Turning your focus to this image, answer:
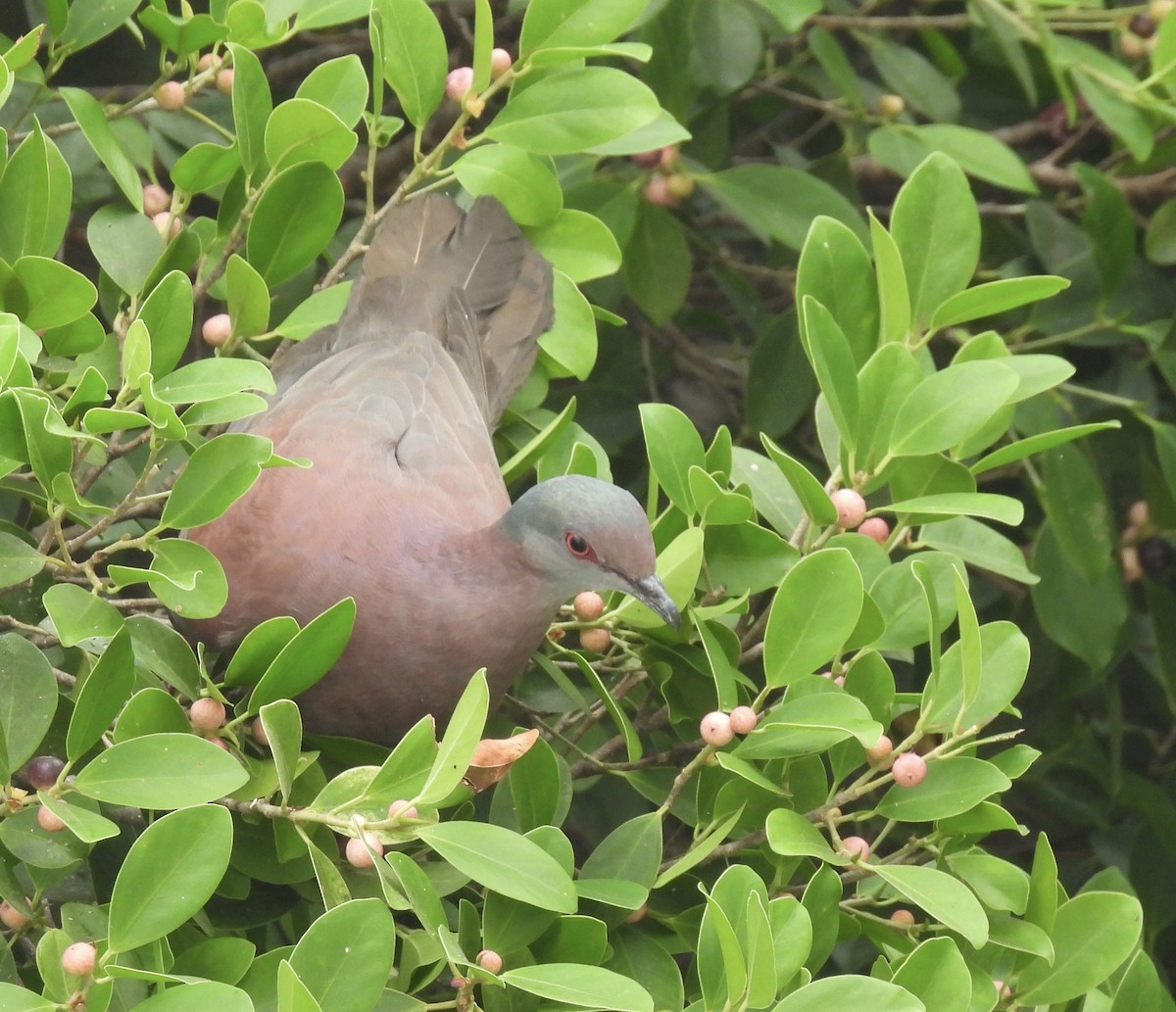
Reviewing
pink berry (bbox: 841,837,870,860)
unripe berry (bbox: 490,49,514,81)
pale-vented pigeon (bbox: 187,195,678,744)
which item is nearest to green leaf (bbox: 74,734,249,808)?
pale-vented pigeon (bbox: 187,195,678,744)

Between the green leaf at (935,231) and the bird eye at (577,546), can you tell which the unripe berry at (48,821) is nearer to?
the bird eye at (577,546)

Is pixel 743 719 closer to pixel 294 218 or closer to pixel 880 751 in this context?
pixel 880 751

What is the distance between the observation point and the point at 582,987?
1018 mm

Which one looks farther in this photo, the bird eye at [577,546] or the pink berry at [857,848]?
the bird eye at [577,546]

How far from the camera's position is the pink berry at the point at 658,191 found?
2223 mm

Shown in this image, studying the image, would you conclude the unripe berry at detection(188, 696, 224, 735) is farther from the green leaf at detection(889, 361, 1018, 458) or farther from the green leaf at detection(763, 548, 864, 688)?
the green leaf at detection(889, 361, 1018, 458)

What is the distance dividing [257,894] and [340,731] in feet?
0.84

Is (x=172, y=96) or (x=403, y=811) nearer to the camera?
(x=403, y=811)

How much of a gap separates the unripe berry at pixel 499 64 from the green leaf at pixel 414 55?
0.24 feet

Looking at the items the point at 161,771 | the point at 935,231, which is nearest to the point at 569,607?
the point at 935,231

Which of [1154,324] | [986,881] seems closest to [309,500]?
[986,881]

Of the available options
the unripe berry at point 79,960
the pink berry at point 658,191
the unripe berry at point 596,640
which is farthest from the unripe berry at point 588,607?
the pink berry at point 658,191

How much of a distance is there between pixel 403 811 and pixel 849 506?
58 centimetres

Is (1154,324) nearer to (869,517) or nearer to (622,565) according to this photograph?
(869,517)
